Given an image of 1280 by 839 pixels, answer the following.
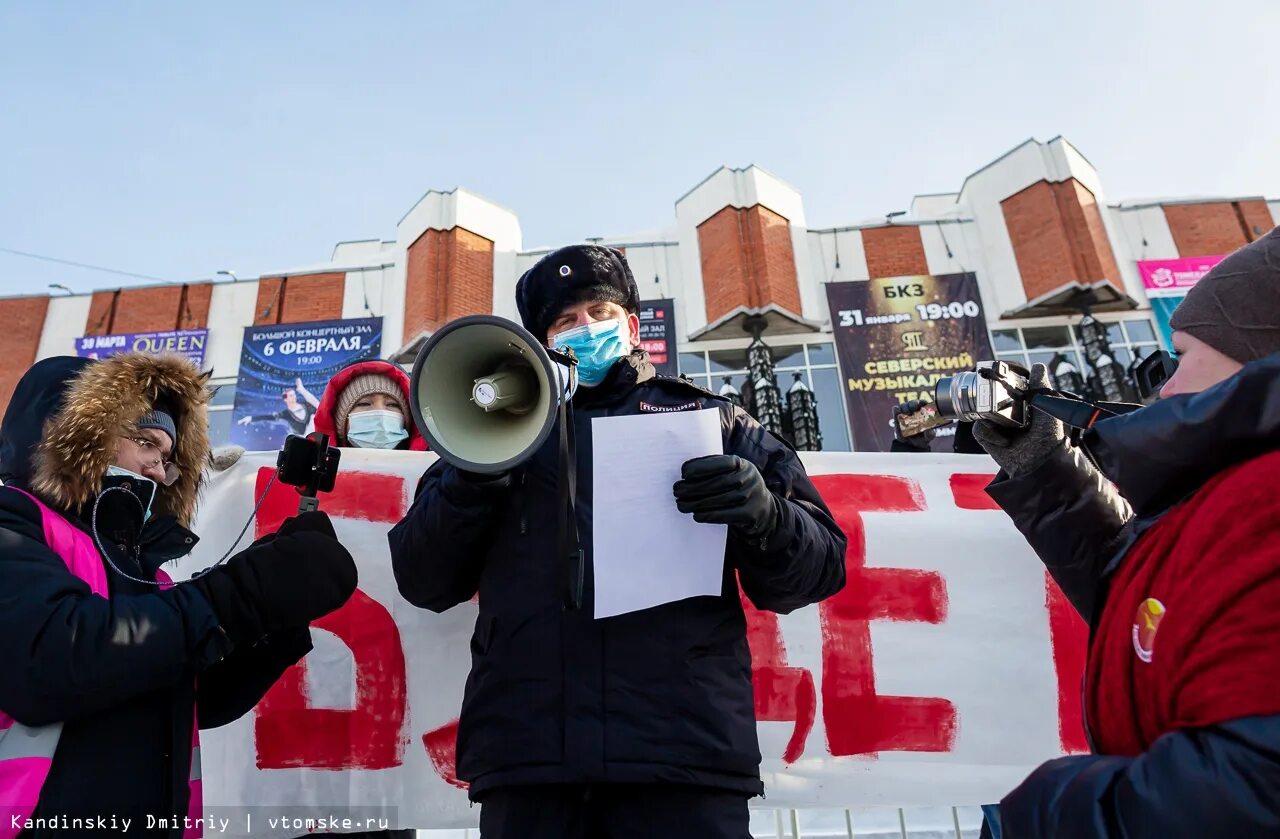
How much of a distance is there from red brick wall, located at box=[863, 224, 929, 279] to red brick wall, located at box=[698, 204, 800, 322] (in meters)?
1.62

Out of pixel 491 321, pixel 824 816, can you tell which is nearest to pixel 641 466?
pixel 491 321

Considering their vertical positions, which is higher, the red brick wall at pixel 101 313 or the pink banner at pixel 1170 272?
the red brick wall at pixel 101 313

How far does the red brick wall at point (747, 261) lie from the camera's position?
47.4 ft

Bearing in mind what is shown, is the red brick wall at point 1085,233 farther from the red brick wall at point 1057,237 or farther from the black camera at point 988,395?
the black camera at point 988,395

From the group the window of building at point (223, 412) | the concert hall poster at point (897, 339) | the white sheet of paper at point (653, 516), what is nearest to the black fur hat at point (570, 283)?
the white sheet of paper at point (653, 516)

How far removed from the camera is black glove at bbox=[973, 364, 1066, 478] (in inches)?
64.6

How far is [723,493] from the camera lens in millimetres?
1467

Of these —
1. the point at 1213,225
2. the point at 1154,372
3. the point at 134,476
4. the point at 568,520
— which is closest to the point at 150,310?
the point at 134,476

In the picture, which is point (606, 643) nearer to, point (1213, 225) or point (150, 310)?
point (150, 310)

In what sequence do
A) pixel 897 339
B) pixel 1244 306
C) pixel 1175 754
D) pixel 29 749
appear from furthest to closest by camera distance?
pixel 897 339 → pixel 29 749 → pixel 1244 306 → pixel 1175 754

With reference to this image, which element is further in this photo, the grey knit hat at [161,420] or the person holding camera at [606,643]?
the grey knit hat at [161,420]

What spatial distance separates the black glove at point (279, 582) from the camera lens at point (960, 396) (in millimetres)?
1375

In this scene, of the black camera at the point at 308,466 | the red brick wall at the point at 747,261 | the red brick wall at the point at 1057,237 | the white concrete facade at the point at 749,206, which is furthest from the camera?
the white concrete facade at the point at 749,206

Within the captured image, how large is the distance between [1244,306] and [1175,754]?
777 millimetres
